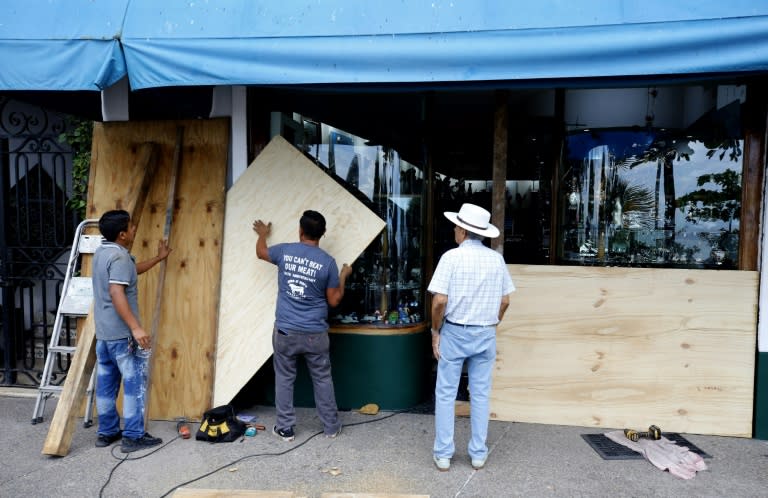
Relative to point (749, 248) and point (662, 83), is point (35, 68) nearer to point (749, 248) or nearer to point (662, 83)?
point (662, 83)

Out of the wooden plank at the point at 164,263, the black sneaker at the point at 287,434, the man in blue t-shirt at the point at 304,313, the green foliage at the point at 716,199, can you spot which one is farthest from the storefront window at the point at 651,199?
the wooden plank at the point at 164,263

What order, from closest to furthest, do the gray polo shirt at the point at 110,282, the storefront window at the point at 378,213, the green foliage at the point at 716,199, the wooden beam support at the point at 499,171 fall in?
the gray polo shirt at the point at 110,282 < the wooden beam support at the point at 499,171 < the green foliage at the point at 716,199 < the storefront window at the point at 378,213

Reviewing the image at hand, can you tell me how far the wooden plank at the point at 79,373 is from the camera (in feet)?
12.4

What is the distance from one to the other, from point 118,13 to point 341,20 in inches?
66.2

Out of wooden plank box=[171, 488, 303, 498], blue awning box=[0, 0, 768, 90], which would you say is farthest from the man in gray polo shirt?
blue awning box=[0, 0, 768, 90]

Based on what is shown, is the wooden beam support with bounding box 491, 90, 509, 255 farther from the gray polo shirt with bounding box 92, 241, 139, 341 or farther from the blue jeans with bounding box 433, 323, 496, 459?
the gray polo shirt with bounding box 92, 241, 139, 341

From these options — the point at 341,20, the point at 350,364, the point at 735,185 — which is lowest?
the point at 350,364

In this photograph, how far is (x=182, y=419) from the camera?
175 inches

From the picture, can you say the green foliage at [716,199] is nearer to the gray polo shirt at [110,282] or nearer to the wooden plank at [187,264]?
the wooden plank at [187,264]

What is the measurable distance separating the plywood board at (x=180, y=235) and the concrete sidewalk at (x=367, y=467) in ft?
1.22

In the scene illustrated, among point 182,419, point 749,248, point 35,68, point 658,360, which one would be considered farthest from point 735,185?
point 35,68

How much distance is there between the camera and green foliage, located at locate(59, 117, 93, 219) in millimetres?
5266

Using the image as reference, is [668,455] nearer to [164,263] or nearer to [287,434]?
[287,434]

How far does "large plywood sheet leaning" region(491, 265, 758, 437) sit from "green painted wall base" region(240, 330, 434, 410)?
2.81 ft
